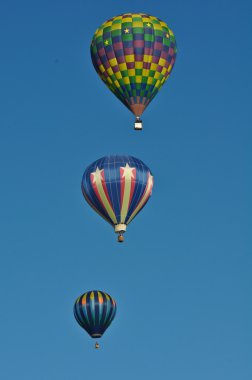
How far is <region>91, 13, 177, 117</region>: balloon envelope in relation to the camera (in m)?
59.7

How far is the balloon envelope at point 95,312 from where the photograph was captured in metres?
66.2

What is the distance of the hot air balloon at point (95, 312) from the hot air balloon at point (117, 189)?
780 cm

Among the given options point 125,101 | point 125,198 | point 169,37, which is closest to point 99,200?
point 125,198

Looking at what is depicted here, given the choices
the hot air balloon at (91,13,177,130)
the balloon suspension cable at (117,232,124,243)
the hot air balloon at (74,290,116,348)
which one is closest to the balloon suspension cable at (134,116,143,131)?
the hot air balloon at (91,13,177,130)

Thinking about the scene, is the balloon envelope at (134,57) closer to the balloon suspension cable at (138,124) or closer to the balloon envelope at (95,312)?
the balloon suspension cable at (138,124)

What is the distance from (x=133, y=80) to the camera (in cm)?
5984

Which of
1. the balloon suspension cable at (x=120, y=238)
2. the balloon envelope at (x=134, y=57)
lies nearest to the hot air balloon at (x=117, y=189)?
the balloon suspension cable at (x=120, y=238)

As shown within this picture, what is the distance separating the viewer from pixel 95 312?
219ft

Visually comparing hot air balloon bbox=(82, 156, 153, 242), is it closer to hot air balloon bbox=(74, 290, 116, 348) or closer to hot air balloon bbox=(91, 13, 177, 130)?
hot air balloon bbox=(91, 13, 177, 130)

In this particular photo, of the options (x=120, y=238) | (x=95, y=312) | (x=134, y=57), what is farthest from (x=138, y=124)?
(x=95, y=312)

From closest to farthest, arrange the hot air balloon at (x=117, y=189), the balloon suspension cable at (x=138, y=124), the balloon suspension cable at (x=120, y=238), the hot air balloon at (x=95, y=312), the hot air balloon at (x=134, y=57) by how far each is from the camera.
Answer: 1. the balloon suspension cable at (x=138, y=124)
2. the hot air balloon at (x=134, y=57)
3. the balloon suspension cable at (x=120, y=238)
4. the hot air balloon at (x=117, y=189)
5. the hot air balloon at (x=95, y=312)

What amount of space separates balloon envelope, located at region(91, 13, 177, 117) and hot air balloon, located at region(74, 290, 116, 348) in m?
12.5

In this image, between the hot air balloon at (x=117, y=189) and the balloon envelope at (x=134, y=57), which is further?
the hot air balloon at (x=117, y=189)

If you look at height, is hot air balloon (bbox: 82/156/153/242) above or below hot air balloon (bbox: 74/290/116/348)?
above
